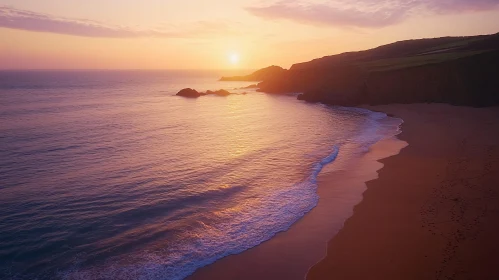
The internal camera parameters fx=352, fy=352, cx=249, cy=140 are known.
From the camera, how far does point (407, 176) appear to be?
21141 millimetres

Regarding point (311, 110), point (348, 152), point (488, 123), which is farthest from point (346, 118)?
point (348, 152)

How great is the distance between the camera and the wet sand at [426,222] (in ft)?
37.8

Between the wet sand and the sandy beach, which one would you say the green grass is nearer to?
the wet sand

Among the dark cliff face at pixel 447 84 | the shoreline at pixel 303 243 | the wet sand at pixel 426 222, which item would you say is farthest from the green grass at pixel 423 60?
the shoreline at pixel 303 243

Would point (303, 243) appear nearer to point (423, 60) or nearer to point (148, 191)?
point (148, 191)

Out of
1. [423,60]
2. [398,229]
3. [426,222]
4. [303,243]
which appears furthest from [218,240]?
[423,60]

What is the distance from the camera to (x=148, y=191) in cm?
1933

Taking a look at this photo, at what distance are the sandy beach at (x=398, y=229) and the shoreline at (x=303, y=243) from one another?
0.04 m

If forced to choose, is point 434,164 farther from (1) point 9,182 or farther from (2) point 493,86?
(2) point 493,86

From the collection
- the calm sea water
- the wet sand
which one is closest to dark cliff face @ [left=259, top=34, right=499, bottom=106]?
the calm sea water

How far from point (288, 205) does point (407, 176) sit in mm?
8203

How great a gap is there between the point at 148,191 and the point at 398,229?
12682 millimetres

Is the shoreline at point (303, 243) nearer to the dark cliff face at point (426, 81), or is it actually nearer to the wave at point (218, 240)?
the wave at point (218, 240)

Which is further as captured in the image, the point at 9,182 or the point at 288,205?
the point at 9,182
